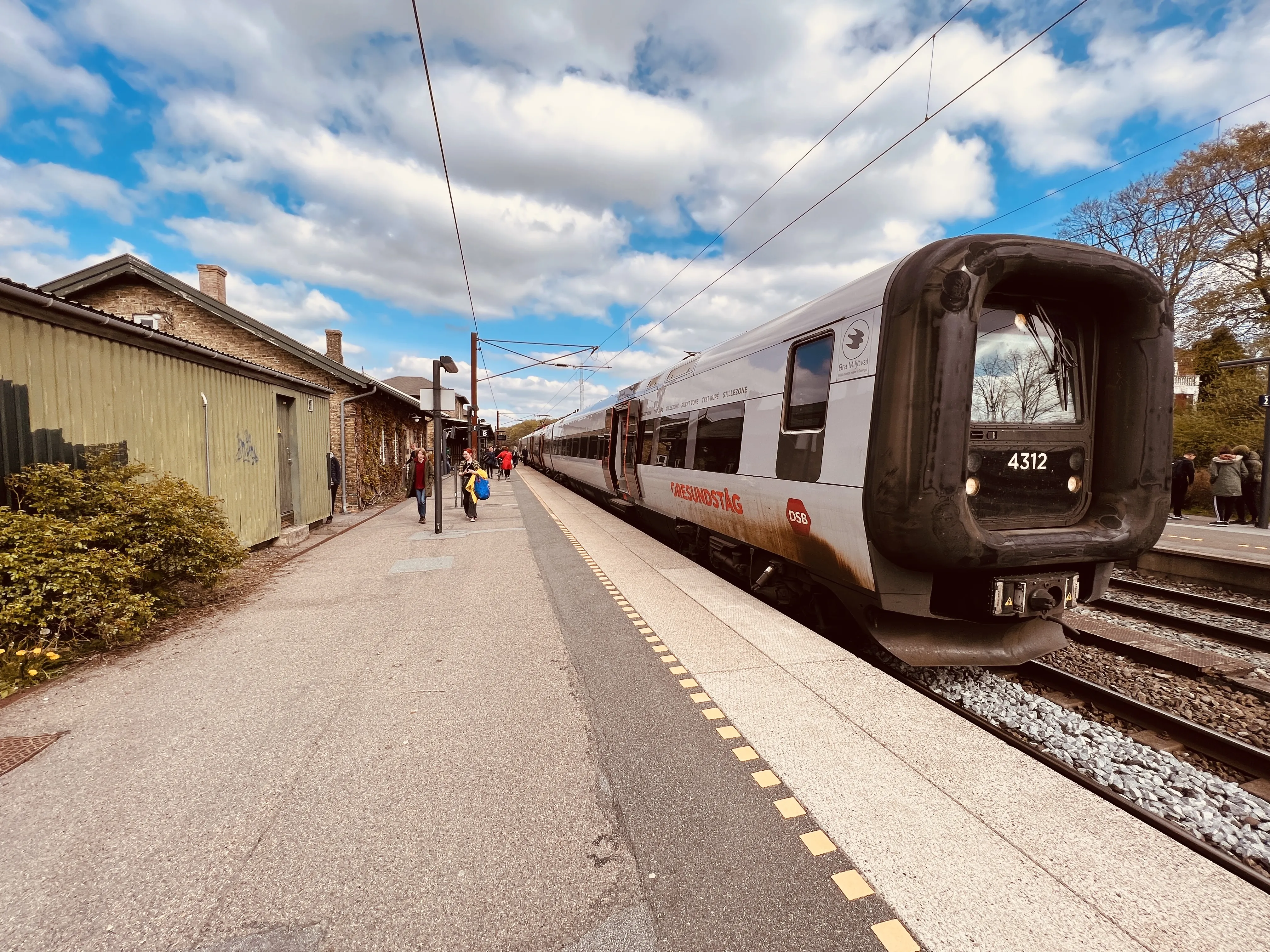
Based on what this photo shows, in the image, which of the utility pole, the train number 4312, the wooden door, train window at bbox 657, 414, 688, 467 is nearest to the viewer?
the train number 4312

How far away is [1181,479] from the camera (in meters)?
13.7

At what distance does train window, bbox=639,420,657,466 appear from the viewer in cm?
974

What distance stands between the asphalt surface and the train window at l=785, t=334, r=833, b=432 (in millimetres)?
2800

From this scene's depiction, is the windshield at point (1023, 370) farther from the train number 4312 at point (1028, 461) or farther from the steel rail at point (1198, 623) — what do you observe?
the steel rail at point (1198, 623)

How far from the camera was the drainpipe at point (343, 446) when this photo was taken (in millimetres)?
15477

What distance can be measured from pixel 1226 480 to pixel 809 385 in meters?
14.4

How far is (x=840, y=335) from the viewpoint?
4367 millimetres

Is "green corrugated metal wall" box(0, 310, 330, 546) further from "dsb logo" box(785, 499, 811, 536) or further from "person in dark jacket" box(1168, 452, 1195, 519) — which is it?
"person in dark jacket" box(1168, 452, 1195, 519)

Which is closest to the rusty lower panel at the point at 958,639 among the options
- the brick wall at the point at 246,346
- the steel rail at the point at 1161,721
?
the steel rail at the point at 1161,721

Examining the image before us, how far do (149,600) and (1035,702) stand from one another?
7.22 metres

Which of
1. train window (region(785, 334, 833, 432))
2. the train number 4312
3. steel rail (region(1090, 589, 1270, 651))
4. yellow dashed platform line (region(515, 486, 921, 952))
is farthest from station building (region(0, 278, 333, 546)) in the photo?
steel rail (region(1090, 589, 1270, 651))

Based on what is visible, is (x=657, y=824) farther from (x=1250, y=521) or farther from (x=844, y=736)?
(x=1250, y=521)

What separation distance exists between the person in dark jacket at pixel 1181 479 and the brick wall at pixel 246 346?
68.3ft

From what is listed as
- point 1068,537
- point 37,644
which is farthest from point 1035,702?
point 37,644
